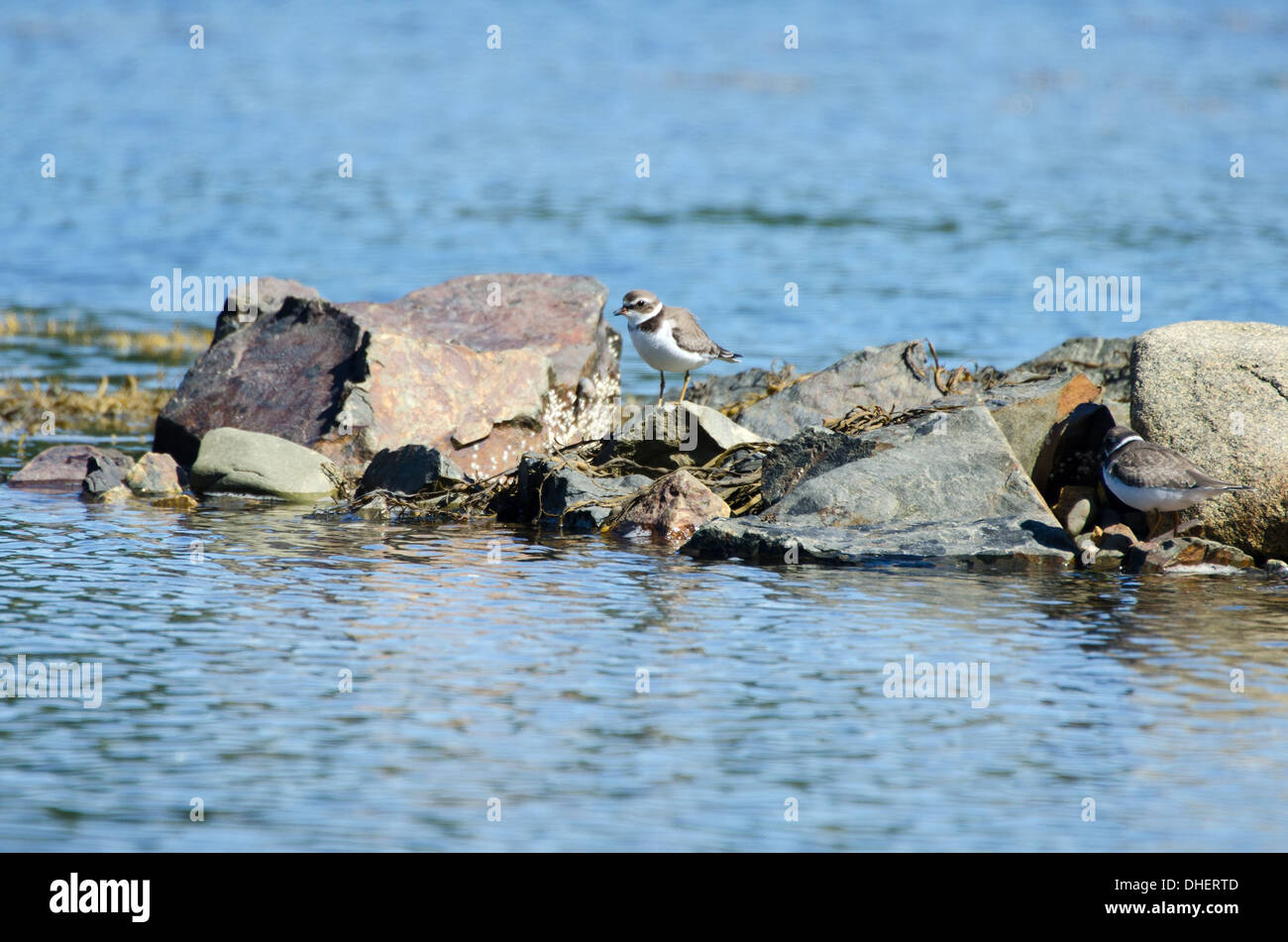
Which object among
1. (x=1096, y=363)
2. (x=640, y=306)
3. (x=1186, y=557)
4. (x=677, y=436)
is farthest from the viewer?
(x=1096, y=363)

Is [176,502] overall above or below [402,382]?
below

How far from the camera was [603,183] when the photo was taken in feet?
126

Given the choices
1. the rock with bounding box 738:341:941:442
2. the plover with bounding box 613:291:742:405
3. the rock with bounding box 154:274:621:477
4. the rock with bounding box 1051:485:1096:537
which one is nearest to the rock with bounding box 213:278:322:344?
the rock with bounding box 154:274:621:477

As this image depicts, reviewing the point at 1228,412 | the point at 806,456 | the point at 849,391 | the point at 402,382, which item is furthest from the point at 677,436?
the point at 1228,412

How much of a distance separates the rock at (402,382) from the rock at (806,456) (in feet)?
9.36

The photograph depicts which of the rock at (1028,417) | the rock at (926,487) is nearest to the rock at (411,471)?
the rock at (926,487)

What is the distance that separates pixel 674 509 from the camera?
12148 mm

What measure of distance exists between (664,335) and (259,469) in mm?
3860

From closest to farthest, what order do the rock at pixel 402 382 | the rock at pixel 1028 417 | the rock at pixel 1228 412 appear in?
the rock at pixel 1228 412 < the rock at pixel 1028 417 < the rock at pixel 402 382

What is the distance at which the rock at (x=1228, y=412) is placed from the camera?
1135cm

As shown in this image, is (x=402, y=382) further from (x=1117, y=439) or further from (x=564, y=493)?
(x=1117, y=439)

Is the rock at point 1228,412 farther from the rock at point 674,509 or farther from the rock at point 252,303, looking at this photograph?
the rock at point 252,303
